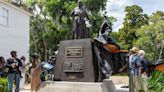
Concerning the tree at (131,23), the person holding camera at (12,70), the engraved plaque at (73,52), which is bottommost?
the person holding camera at (12,70)

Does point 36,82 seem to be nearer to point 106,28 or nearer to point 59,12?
point 106,28

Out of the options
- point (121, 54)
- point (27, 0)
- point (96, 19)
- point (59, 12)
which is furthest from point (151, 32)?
point (121, 54)

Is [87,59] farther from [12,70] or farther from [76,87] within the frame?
[12,70]

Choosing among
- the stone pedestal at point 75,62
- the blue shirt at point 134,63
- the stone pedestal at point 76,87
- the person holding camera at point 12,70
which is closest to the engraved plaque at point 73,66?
the stone pedestal at point 75,62

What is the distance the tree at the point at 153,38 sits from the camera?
140 ft

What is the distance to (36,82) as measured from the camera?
39.2 feet

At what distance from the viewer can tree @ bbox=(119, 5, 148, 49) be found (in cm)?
5000

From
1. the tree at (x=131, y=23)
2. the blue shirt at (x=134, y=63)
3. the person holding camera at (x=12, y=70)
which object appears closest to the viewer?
the person holding camera at (x=12, y=70)

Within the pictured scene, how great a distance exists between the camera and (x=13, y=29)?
2905 cm

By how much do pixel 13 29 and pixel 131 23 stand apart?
2535cm

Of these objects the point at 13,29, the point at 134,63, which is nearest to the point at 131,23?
the point at 13,29

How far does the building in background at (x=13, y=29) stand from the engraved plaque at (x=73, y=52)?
15.1 m

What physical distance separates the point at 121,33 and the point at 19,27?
76.3ft

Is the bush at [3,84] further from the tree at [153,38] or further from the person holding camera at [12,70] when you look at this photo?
the tree at [153,38]
